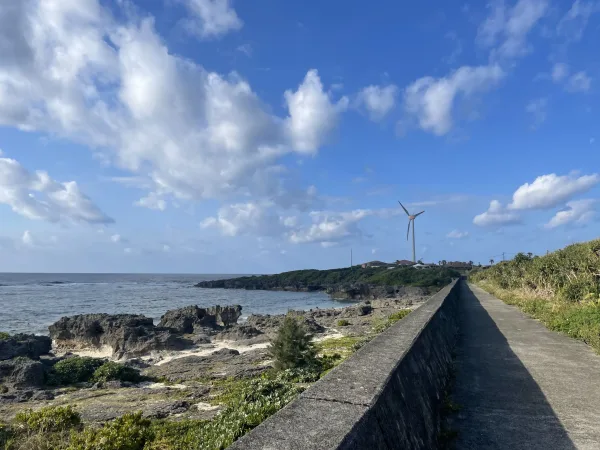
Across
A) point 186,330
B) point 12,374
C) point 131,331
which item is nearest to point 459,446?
point 12,374

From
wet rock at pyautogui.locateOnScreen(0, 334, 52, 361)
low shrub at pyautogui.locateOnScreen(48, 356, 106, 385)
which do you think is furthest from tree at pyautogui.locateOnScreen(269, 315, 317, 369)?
wet rock at pyautogui.locateOnScreen(0, 334, 52, 361)

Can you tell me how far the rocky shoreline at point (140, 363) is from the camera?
10.6 metres

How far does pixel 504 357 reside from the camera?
10.3 metres

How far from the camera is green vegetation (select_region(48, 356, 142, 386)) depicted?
14.7m

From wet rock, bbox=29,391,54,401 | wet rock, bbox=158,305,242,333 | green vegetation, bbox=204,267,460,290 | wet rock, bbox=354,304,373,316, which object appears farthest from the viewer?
green vegetation, bbox=204,267,460,290

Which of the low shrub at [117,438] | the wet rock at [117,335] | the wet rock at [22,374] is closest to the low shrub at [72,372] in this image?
the wet rock at [22,374]

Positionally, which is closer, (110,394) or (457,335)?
(110,394)

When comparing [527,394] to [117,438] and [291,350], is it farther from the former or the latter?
[291,350]

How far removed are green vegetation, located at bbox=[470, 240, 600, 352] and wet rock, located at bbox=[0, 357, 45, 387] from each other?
17360 millimetres

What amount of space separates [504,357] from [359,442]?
8.91 m

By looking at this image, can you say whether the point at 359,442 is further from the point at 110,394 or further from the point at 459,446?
the point at 110,394

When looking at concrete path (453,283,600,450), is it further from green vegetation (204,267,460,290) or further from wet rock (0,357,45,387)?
green vegetation (204,267,460,290)

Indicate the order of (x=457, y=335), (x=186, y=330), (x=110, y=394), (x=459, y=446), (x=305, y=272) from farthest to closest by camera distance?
(x=305, y=272) < (x=186, y=330) < (x=457, y=335) < (x=110, y=394) < (x=459, y=446)

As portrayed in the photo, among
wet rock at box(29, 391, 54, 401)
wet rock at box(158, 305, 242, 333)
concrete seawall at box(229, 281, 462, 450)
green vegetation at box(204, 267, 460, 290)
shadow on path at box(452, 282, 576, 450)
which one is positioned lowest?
wet rock at box(29, 391, 54, 401)
